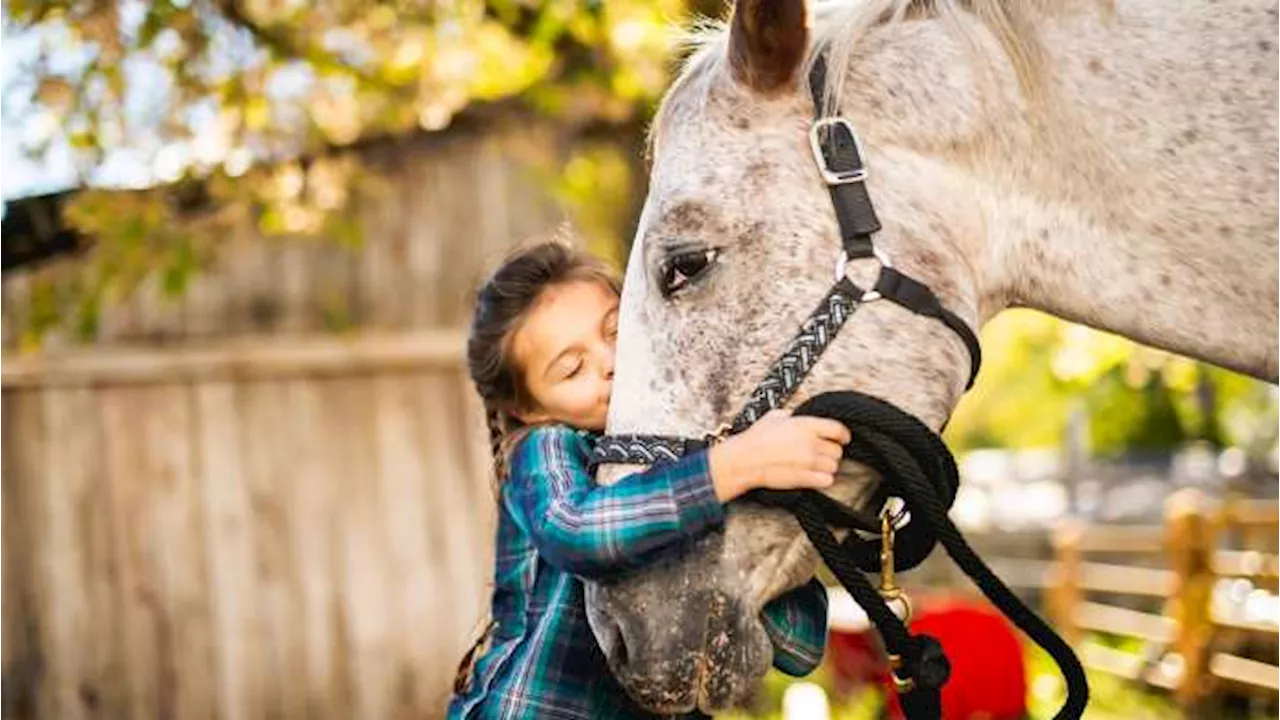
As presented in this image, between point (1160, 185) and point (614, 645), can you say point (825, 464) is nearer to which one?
point (614, 645)

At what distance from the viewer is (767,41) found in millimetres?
2217

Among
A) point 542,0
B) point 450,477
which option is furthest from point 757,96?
point 450,477

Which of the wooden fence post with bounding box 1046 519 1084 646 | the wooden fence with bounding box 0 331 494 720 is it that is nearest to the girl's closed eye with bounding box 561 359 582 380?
the wooden fence with bounding box 0 331 494 720

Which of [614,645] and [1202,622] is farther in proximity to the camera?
[1202,622]

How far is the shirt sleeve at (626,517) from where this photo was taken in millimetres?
2182

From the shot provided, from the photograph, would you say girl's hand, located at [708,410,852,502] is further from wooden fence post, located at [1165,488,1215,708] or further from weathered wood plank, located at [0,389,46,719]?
wooden fence post, located at [1165,488,1215,708]

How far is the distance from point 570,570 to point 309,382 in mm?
4577

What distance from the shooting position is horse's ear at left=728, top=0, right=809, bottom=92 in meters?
2.17

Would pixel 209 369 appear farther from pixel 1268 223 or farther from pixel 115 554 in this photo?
pixel 1268 223

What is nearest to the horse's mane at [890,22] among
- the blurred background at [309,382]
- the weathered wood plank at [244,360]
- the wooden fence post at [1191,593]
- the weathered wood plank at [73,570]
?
the blurred background at [309,382]

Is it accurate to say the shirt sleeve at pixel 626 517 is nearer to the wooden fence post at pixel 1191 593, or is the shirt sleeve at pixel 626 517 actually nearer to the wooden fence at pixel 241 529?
the wooden fence at pixel 241 529

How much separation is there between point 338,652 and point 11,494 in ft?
5.31

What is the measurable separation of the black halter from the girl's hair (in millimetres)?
452

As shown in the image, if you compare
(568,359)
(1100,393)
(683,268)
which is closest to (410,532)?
(568,359)
